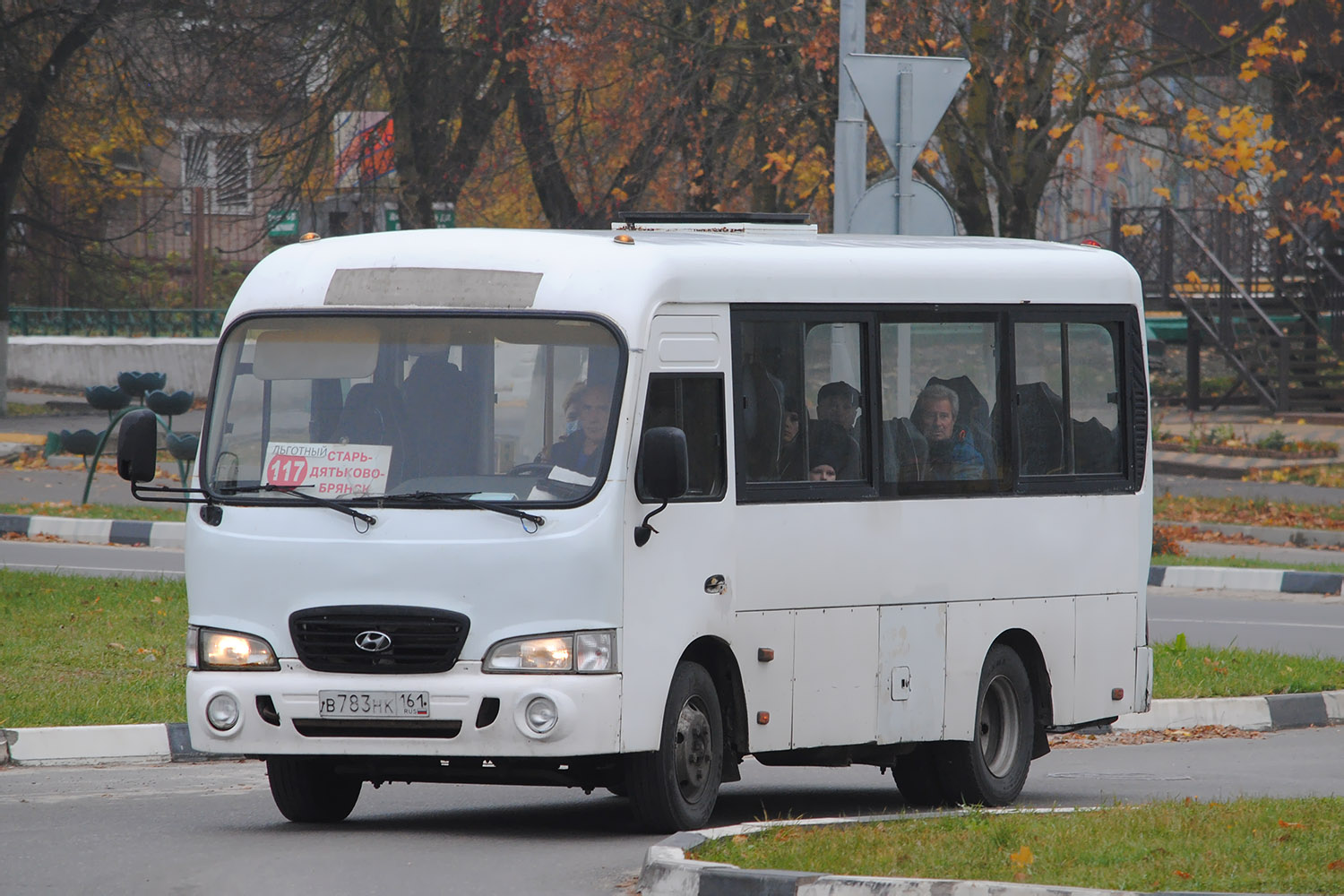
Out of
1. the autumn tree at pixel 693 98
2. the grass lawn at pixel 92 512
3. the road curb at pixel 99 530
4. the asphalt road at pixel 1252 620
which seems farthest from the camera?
the autumn tree at pixel 693 98

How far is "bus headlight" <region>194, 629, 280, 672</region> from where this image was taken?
7.67 meters

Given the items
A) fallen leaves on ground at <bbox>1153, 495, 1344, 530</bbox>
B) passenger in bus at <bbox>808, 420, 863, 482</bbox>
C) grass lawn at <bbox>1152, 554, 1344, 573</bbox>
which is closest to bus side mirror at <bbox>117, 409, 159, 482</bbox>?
passenger in bus at <bbox>808, 420, 863, 482</bbox>

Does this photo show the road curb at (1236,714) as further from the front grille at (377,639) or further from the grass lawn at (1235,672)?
the front grille at (377,639)

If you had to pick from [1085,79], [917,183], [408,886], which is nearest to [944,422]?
[408,886]

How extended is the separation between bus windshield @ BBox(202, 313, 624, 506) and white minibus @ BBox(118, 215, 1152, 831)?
12mm

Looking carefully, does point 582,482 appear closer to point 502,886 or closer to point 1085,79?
point 502,886

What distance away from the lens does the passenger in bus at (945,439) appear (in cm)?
891

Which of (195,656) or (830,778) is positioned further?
(830,778)

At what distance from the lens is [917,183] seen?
1302 centimetres

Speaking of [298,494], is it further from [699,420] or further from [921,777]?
[921,777]

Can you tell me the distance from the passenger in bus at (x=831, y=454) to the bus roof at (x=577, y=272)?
0.51 meters

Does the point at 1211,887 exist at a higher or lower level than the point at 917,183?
lower

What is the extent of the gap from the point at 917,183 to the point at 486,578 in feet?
20.6

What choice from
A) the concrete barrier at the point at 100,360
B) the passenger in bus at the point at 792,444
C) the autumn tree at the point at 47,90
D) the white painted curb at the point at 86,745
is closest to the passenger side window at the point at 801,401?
the passenger in bus at the point at 792,444
